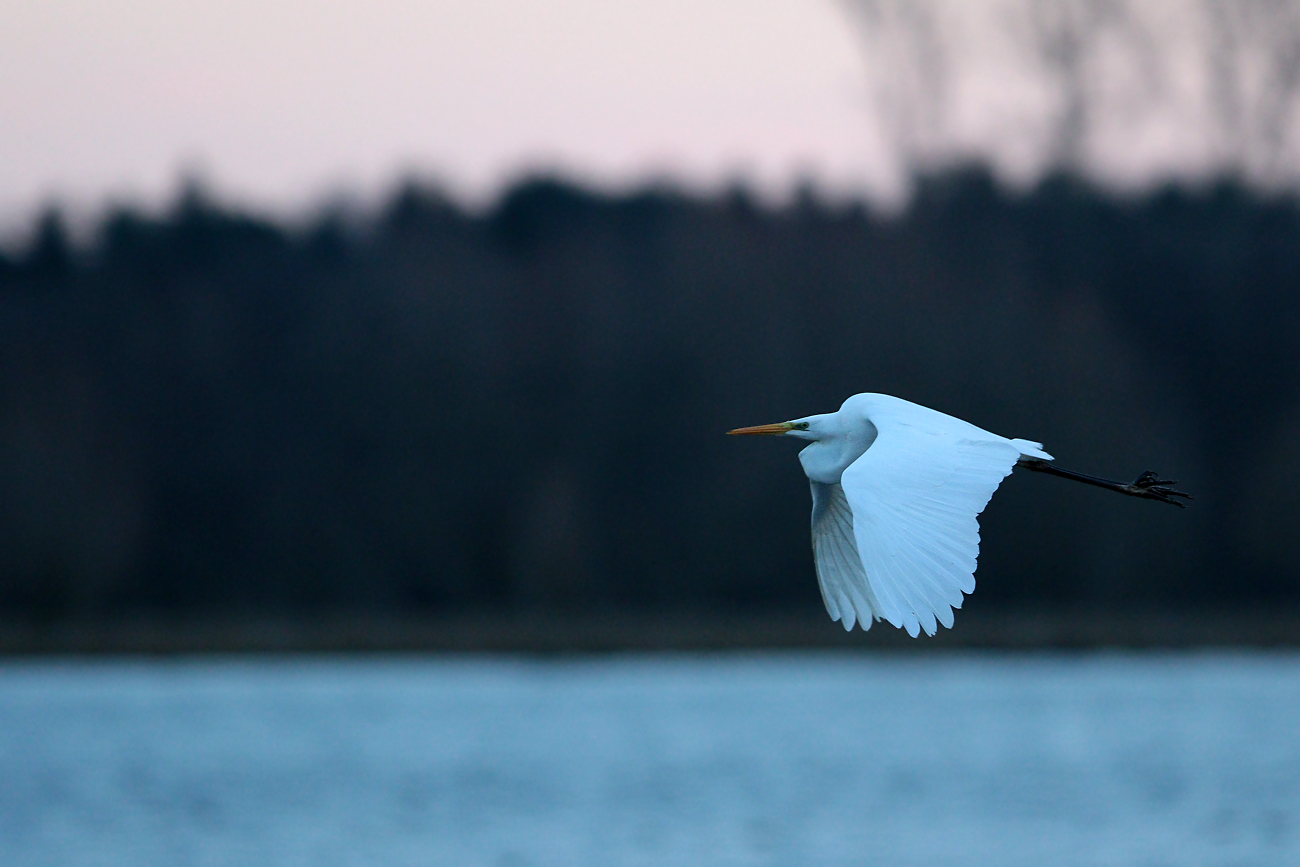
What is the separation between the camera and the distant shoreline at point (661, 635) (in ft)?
70.2

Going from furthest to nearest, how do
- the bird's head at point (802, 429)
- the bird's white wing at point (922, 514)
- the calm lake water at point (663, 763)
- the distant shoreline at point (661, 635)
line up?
the distant shoreline at point (661, 635), the calm lake water at point (663, 763), the bird's head at point (802, 429), the bird's white wing at point (922, 514)

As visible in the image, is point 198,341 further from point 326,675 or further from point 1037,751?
point 1037,751

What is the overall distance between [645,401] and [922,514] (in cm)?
2316

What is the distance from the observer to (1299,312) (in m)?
26.6

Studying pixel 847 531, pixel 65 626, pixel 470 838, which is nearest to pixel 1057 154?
pixel 65 626

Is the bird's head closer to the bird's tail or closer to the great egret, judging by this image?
the great egret

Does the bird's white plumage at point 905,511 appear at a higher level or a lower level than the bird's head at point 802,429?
lower

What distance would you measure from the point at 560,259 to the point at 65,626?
404 inches

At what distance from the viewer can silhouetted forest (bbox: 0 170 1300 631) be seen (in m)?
24.9

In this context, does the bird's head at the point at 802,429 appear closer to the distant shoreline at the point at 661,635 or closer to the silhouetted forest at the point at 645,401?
the distant shoreline at the point at 661,635

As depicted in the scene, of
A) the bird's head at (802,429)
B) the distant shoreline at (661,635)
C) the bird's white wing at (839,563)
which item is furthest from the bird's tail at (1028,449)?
the distant shoreline at (661,635)

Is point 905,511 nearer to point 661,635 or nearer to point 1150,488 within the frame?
point 1150,488

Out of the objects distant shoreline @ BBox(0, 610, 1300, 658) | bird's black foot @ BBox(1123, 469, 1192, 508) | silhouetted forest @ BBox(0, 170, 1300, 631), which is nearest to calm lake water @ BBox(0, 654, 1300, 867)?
distant shoreline @ BBox(0, 610, 1300, 658)

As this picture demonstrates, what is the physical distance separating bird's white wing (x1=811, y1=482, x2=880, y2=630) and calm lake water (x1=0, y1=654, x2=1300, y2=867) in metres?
5.77
